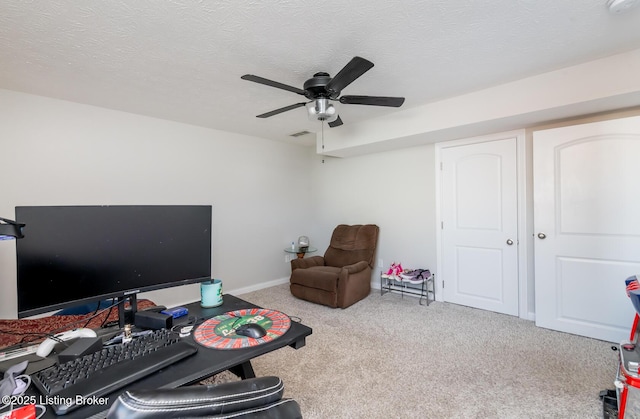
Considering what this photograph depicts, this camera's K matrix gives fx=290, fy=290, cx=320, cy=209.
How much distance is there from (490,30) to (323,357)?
105 inches

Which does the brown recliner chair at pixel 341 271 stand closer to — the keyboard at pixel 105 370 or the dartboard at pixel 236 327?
the dartboard at pixel 236 327

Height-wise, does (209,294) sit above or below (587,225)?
below

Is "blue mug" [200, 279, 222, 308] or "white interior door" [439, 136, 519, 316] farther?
"white interior door" [439, 136, 519, 316]

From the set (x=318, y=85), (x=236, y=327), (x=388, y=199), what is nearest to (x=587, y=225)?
(x=388, y=199)

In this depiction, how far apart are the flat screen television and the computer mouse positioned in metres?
0.40

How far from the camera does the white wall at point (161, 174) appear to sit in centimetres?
269

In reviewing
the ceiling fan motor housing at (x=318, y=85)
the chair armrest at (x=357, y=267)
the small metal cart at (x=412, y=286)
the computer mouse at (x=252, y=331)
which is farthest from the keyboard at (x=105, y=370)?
the small metal cart at (x=412, y=286)

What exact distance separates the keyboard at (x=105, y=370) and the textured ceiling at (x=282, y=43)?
1693 millimetres

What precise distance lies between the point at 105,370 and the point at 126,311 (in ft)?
1.79

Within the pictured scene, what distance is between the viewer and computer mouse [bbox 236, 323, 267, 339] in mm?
1118

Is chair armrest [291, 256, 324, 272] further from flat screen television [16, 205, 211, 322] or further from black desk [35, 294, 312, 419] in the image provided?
black desk [35, 294, 312, 419]

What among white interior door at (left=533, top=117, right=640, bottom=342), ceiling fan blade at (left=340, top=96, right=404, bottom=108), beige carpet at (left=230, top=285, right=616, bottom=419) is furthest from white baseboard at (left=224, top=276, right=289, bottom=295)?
white interior door at (left=533, top=117, right=640, bottom=342)

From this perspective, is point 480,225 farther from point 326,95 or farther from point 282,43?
point 282,43

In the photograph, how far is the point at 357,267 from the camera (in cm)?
378
